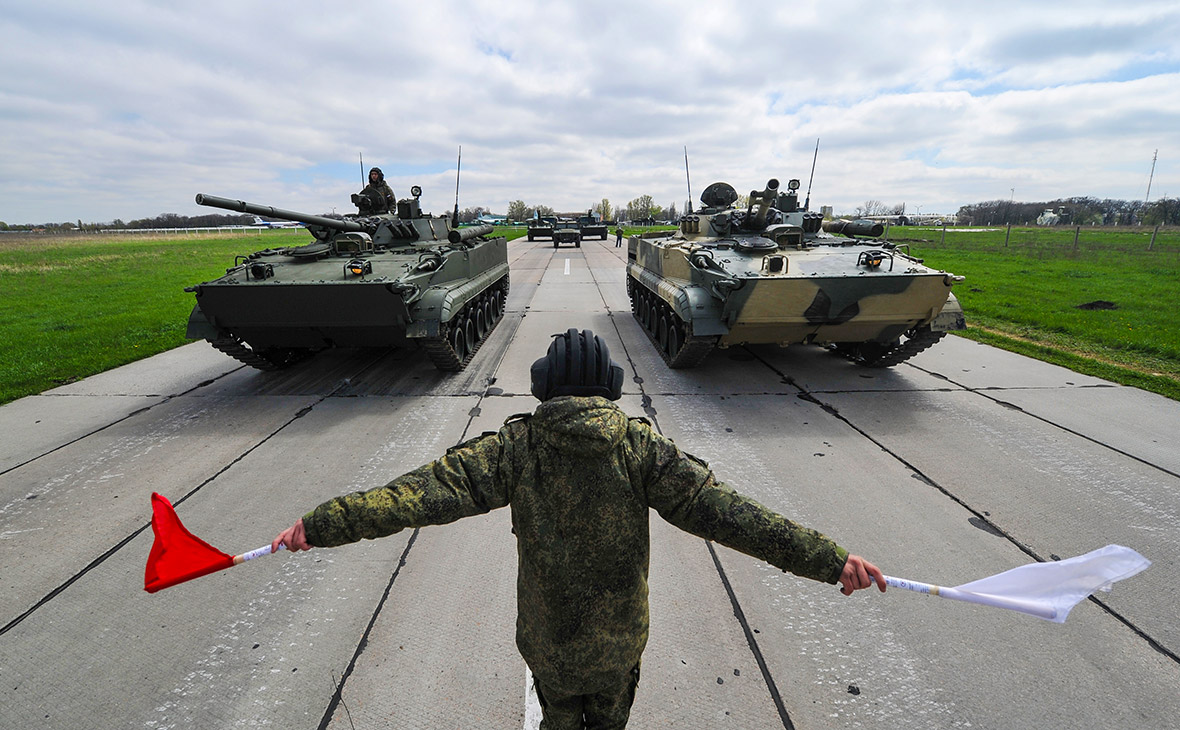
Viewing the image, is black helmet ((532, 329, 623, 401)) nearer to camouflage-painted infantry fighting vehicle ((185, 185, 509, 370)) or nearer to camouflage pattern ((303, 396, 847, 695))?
camouflage pattern ((303, 396, 847, 695))

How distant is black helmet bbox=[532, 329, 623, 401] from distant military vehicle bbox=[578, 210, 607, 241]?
3574 centimetres

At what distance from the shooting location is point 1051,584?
1.70 meters

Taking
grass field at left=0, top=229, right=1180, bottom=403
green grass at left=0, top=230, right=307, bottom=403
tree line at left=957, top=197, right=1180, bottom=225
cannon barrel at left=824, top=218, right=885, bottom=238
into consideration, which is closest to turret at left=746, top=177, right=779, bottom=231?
cannon barrel at left=824, top=218, right=885, bottom=238

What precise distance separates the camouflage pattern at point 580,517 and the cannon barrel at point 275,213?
19.1 ft

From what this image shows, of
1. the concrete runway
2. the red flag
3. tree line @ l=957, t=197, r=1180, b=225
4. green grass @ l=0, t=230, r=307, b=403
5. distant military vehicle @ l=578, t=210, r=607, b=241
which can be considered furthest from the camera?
tree line @ l=957, t=197, r=1180, b=225

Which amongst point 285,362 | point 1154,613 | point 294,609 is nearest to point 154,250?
point 285,362

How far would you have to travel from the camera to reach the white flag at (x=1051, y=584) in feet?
5.37

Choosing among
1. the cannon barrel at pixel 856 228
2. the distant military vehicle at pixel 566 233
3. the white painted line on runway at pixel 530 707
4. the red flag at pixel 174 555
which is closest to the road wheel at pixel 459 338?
the white painted line on runway at pixel 530 707

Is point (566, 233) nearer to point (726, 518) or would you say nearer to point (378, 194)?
point (378, 194)

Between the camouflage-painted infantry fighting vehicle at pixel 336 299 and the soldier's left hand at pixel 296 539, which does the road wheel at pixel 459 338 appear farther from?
the soldier's left hand at pixel 296 539

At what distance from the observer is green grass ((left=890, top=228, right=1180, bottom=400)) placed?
7.82 meters

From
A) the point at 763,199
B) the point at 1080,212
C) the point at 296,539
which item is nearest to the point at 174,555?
the point at 296,539

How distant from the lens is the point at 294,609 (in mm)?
3143

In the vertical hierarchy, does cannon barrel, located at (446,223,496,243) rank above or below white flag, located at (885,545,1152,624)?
above
